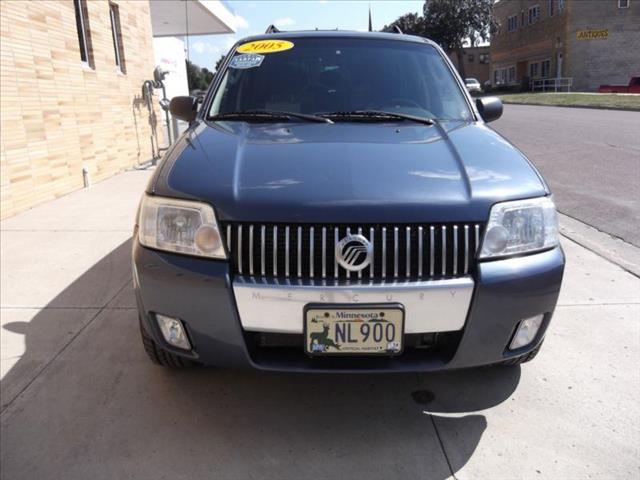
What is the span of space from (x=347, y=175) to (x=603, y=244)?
12.0 feet

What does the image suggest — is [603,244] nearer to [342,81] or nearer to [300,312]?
[342,81]

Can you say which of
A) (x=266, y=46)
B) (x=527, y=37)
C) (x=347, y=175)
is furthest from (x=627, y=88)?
(x=347, y=175)

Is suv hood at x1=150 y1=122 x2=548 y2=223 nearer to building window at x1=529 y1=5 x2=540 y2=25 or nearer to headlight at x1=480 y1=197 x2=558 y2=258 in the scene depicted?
headlight at x1=480 y1=197 x2=558 y2=258

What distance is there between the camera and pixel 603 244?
486cm

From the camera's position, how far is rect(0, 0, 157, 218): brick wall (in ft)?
20.3

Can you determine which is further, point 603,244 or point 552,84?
point 552,84

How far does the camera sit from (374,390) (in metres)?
2.64

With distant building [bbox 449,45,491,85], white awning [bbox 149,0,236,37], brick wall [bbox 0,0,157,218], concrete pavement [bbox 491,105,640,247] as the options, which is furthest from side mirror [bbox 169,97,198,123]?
distant building [bbox 449,45,491,85]

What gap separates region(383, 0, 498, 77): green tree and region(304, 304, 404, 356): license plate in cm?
5380

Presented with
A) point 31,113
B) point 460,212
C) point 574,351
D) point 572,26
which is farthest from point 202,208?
point 572,26

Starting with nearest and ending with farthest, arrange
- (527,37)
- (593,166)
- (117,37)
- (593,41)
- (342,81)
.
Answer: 1. (342,81)
2. (593,166)
3. (117,37)
4. (593,41)
5. (527,37)

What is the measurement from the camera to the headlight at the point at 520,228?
82.3 inches

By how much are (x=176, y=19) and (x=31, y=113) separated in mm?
15902

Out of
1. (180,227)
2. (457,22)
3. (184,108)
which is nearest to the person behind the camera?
(180,227)
